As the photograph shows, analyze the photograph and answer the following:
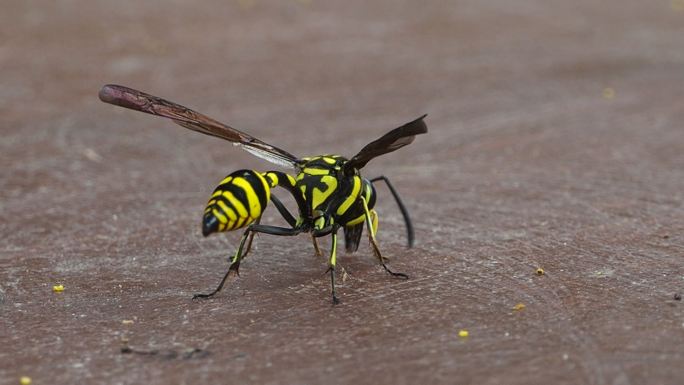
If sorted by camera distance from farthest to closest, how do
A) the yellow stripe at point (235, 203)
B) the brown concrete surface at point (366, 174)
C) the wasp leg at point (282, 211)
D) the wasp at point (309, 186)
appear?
1. the wasp leg at point (282, 211)
2. the wasp at point (309, 186)
3. the yellow stripe at point (235, 203)
4. the brown concrete surface at point (366, 174)

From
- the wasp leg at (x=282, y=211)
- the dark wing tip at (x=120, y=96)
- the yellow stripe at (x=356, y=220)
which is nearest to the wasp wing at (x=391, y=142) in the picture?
the yellow stripe at (x=356, y=220)

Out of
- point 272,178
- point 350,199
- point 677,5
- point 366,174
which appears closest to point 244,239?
point 272,178

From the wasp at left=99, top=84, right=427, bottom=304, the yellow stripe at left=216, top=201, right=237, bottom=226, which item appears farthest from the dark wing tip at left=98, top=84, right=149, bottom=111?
the yellow stripe at left=216, top=201, right=237, bottom=226

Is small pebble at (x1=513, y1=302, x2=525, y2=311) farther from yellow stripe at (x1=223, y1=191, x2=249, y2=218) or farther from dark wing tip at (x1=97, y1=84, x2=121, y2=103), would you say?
dark wing tip at (x1=97, y1=84, x2=121, y2=103)

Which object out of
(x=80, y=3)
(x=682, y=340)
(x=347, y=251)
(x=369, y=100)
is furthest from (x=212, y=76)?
(x=682, y=340)

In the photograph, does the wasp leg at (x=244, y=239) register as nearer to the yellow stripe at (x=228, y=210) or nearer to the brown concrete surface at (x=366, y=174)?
the brown concrete surface at (x=366, y=174)

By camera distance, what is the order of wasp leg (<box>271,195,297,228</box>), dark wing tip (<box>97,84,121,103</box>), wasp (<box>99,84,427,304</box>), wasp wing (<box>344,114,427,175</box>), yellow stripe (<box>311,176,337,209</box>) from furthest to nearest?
wasp leg (<box>271,195,297,228</box>)
yellow stripe (<box>311,176,337,209</box>)
dark wing tip (<box>97,84,121,103</box>)
wasp (<box>99,84,427,304</box>)
wasp wing (<box>344,114,427,175</box>)

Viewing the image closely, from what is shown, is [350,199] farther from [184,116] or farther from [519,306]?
[519,306]
